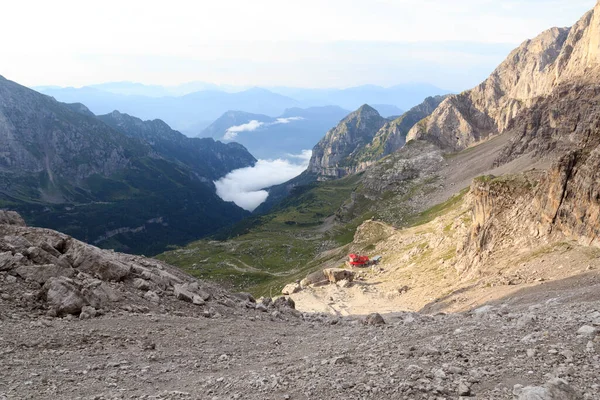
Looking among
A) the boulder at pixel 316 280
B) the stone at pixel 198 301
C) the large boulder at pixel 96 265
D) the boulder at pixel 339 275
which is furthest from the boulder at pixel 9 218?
the boulder at pixel 316 280

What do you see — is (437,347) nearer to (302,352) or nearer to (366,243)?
(302,352)

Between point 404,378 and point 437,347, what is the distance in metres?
3.49

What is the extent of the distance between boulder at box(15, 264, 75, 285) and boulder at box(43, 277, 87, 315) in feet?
2.87

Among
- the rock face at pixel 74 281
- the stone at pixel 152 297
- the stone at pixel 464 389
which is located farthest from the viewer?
the stone at pixel 152 297

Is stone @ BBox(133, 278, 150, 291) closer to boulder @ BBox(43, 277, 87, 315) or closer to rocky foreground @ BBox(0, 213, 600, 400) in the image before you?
rocky foreground @ BBox(0, 213, 600, 400)

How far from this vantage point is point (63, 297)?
22.1 m

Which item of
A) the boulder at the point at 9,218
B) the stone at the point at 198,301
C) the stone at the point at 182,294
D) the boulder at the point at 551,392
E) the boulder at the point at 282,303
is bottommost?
the boulder at the point at 282,303

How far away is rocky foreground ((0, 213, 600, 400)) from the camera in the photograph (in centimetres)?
1255

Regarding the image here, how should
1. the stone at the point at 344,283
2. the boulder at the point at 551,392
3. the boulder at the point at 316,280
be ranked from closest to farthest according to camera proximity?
the boulder at the point at 551,392 → the stone at the point at 344,283 → the boulder at the point at 316,280

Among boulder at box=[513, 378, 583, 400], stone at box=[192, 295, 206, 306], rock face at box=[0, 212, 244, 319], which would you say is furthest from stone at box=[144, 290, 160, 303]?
boulder at box=[513, 378, 583, 400]

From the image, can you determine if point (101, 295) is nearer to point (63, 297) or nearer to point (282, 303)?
point (63, 297)

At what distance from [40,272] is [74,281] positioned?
1.84m

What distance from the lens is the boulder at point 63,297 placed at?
2164 centimetres

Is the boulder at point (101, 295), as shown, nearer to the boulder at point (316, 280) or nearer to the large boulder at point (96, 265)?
the large boulder at point (96, 265)
